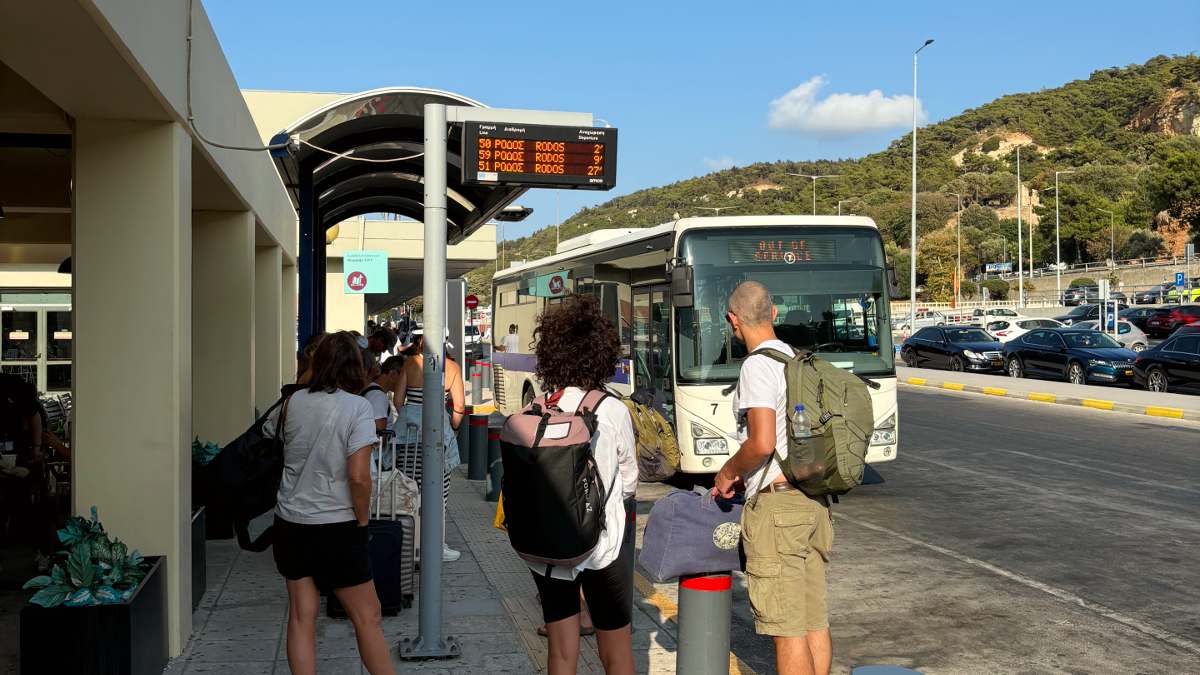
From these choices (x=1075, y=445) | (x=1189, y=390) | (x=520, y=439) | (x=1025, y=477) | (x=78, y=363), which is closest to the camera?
(x=520, y=439)

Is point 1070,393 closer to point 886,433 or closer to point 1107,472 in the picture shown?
point 1107,472

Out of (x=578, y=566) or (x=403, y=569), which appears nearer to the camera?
(x=578, y=566)

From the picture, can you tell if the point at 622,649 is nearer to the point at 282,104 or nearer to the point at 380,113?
the point at 380,113

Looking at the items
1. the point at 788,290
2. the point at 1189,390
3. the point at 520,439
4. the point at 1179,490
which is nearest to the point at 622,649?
the point at 520,439

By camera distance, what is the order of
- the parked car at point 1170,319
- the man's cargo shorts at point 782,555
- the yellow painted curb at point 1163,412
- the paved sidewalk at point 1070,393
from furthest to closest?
the parked car at point 1170,319
the paved sidewalk at point 1070,393
the yellow painted curb at point 1163,412
the man's cargo shorts at point 782,555

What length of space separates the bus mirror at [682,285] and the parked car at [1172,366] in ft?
53.6

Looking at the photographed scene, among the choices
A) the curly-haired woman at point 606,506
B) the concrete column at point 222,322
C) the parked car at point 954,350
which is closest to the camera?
the curly-haired woman at point 606,506

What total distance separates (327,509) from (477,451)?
8408 millimetres

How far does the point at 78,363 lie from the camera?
→ 518cm

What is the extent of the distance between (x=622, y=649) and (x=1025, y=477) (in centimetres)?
938

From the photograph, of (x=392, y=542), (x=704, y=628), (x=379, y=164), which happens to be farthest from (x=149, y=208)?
(x=379, y=164)

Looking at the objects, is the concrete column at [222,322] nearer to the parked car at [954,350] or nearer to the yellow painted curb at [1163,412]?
the yellow painted curb at [1163,412]

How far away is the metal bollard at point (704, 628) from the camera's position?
393 centimetres

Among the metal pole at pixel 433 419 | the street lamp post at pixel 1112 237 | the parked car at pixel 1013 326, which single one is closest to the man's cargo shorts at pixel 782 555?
the metal pole at pixel 433 419
